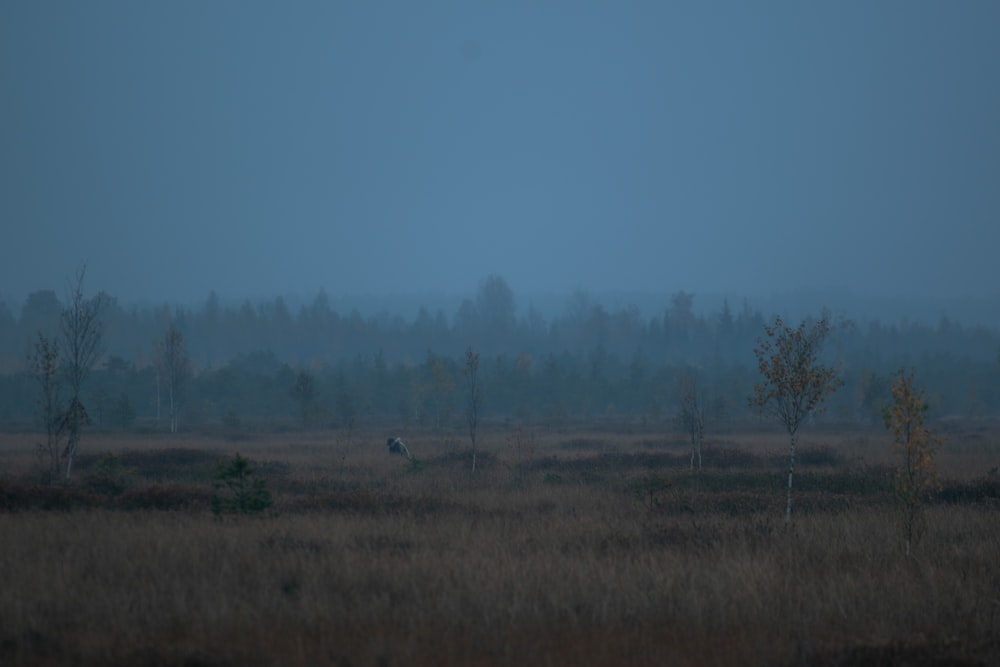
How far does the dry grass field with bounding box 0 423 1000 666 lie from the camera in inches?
285

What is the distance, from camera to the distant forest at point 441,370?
→ 189ft

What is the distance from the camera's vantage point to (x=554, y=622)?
8.24 meters

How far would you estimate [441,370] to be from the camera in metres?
48.4

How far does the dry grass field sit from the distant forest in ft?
14.1

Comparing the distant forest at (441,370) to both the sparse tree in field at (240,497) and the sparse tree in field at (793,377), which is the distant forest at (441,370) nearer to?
the sparse tree in field at (793,377)

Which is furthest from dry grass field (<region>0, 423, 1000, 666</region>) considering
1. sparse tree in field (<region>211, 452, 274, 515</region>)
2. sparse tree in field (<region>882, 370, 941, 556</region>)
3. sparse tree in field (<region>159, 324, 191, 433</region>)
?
sparse tree in field (<region>159, 324, 191, 433</region>)

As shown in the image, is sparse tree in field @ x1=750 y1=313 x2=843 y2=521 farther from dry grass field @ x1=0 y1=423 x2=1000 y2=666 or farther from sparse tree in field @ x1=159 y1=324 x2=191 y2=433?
sparse tree in field @ x1=159 y1=324 x2=191 y2=433

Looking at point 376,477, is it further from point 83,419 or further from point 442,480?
point 83,419

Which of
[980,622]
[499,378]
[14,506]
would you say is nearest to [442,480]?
[14,506]

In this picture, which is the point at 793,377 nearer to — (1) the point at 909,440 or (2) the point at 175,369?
(1) the point at 909,440

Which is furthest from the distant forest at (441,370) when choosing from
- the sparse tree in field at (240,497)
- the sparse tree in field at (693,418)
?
the sparse tree in field at (240,497)

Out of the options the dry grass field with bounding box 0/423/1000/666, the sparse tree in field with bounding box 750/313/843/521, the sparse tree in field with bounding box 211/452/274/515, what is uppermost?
the sparse tree in field with bounding box 750/313/843/521

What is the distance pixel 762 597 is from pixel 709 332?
5600 inches

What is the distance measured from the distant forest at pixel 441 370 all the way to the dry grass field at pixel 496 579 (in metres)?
4.31
